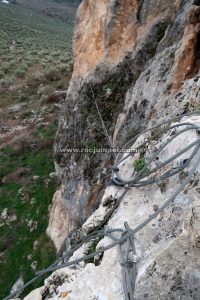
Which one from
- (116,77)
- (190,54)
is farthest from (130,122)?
(116,77)

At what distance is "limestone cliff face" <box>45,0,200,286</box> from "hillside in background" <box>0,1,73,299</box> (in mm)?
1185

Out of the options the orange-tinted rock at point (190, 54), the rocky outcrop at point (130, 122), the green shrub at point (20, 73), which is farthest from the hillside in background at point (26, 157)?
the orange-tinted rock at point (190, 54)

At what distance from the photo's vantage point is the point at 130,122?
399 inches

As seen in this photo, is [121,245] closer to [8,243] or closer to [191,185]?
[191,185]

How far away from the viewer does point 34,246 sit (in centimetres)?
1537

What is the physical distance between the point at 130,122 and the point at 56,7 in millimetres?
116659

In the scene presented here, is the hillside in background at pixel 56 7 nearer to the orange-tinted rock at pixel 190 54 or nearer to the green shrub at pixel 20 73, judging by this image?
the green shrub at pixel 20 73

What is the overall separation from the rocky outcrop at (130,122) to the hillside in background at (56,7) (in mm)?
94633

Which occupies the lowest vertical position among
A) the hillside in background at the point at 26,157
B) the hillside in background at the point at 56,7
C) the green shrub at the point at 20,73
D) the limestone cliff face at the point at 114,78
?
the hillside in background at the point at 56,7

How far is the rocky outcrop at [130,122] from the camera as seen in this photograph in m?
3.77

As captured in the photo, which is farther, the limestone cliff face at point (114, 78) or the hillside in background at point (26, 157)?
the hillside in background at point (26, 157)

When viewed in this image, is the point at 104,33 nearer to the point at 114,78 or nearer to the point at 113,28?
the point at 113,28

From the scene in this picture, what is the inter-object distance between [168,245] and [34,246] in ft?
40.4

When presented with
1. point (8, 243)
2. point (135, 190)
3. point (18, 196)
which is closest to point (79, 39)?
point (18, 196)
